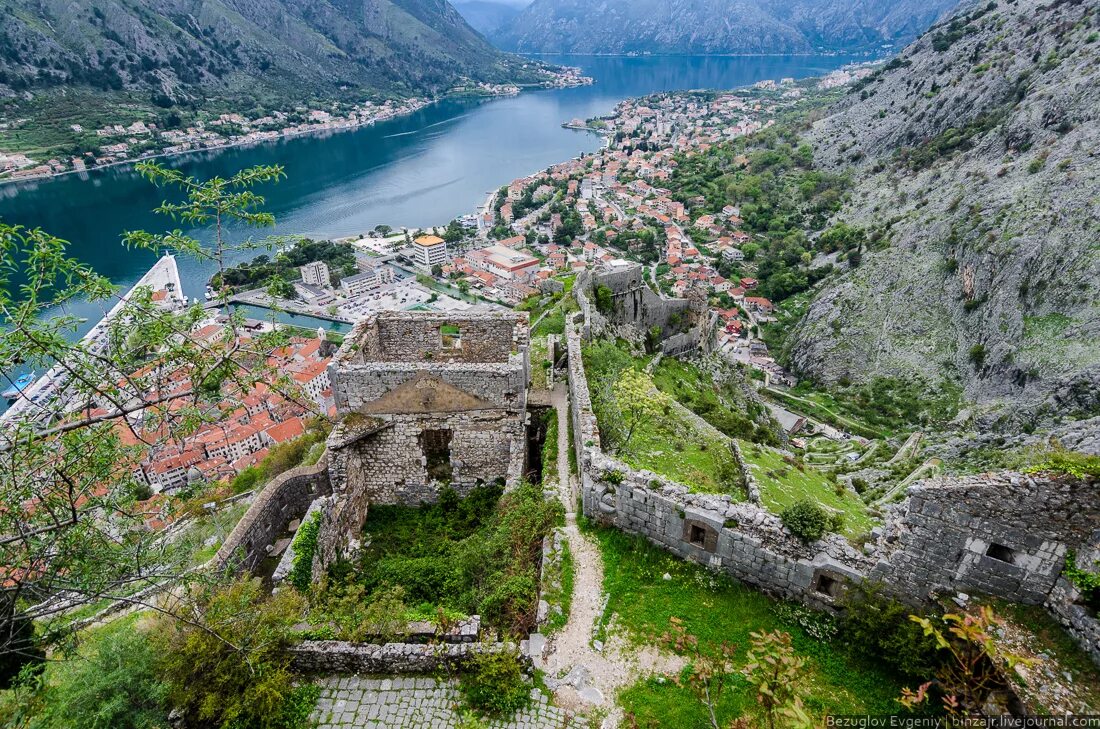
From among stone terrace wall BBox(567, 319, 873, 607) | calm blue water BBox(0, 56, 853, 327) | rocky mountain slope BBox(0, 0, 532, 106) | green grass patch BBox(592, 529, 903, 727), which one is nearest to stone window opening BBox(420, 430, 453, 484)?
stone terrace wall BBox(567, 319, 873, 607)

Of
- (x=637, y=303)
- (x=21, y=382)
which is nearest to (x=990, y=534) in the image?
(x=21, y=382)

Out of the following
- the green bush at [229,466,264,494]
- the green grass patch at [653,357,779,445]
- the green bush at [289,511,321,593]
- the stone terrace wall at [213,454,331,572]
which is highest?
the green bush at [289,511,321,593]

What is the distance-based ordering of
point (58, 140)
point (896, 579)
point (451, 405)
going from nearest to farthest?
point (896, 579) < point (451, 405) < point (58, 140)

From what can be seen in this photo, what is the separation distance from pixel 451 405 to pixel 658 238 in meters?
88.5

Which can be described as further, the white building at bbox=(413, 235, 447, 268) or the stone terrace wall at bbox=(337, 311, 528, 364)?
the white building at bbox=(413, 235, 447, 268)

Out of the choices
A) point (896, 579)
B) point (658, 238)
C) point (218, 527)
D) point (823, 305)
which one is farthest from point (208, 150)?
point (896, 579)

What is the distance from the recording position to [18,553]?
16.2 ft

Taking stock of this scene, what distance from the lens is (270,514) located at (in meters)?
12.3

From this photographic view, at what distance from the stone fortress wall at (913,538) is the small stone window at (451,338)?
7247 mm

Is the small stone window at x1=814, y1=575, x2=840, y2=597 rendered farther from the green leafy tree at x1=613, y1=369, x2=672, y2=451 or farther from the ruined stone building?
the ruined stone building

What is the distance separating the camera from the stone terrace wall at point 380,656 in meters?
7.55

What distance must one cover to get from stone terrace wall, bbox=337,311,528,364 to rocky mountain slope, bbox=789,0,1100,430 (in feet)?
103

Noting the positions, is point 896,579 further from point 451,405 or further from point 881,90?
point 881,90

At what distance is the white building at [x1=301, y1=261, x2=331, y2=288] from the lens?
88.2 m
